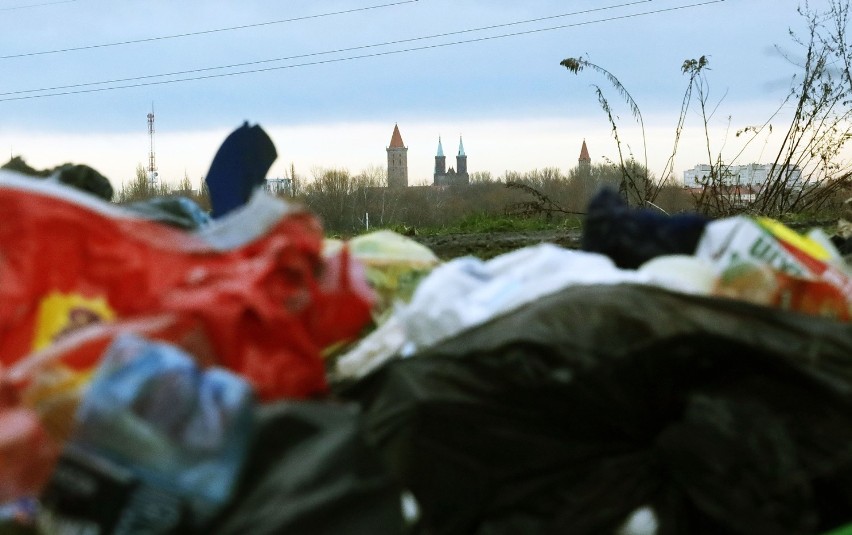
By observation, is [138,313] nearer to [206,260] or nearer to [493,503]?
[206,260]

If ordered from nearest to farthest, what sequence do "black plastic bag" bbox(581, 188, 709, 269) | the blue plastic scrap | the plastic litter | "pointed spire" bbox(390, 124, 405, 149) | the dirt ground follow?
the plastic litter, "black plastic bag" bbox(581, 188, 709, 269), the blue plastic scrap, the dirt ground, "pointed spire" bbox(390, 124, 405, 149)

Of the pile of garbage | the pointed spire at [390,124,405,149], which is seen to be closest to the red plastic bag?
the pile of garbage

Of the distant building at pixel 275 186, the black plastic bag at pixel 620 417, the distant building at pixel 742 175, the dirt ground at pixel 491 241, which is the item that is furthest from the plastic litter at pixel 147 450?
the distant building at pixel 742 175

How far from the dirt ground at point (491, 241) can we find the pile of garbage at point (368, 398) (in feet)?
18.1

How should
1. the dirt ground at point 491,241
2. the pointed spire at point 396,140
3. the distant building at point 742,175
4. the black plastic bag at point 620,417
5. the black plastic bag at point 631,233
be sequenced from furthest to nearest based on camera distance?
1. the pointed spire at point 396,140
2. the distant building at point 742,175
3. the dirt ground at point 491,241
4. the black plastic bag at point 631,233
5. the black plastic bag at point 620,417

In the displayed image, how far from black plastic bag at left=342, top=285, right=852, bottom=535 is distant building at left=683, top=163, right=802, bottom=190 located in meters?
9.84

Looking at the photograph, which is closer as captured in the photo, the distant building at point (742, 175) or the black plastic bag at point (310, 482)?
the black plastic bag at point (310, 482)

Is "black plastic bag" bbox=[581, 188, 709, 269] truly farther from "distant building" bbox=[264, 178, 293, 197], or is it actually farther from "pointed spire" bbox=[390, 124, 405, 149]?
"pointed spire" bbox=[390, 124, 405, 149]

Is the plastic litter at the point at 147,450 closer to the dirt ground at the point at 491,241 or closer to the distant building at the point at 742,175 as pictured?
the dirt ground at the point at 491,241

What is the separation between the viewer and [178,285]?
1394 mm

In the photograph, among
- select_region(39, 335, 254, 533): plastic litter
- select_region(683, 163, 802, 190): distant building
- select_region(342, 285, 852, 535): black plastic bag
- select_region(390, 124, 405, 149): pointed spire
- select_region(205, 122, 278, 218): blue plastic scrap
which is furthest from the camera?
select_region(390, 124, 405, 149): pointed spire

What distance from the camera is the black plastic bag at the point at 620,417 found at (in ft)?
4.25

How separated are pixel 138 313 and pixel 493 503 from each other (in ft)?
1.92

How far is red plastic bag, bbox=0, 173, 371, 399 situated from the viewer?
4.35 feet
